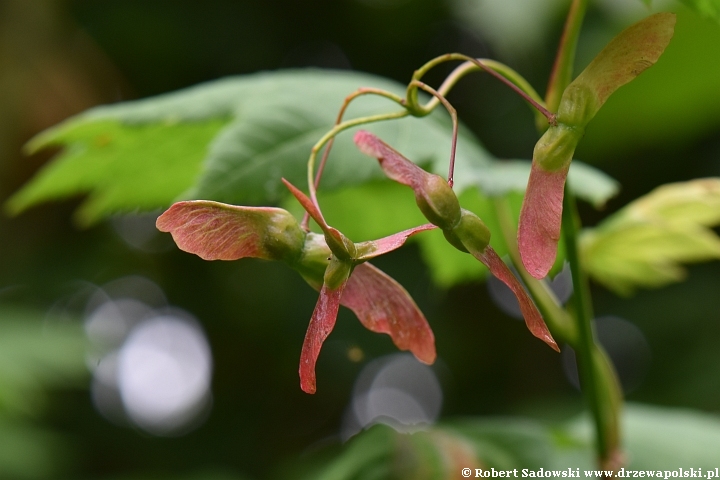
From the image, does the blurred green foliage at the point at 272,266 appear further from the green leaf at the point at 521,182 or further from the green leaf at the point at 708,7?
the green leaf at the point at 708,7

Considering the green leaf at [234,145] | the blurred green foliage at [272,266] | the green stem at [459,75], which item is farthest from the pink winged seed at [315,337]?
the blurred green foliage at [272,266]

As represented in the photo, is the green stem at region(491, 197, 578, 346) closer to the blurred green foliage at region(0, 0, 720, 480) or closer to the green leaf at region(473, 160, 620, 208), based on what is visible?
the green leaf at region(473, 160, 620, 208)

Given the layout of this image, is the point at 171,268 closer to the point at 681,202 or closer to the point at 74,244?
the point at 74,244

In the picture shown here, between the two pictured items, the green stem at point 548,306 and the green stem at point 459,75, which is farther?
the green stem at point 548,306

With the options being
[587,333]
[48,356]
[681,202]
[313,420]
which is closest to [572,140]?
[587,333]

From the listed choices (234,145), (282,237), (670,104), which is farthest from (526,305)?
(670,104)

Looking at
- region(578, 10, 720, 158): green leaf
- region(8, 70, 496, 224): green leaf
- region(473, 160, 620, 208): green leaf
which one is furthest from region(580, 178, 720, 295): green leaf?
region(578, 10, 720, 158): green leaf
